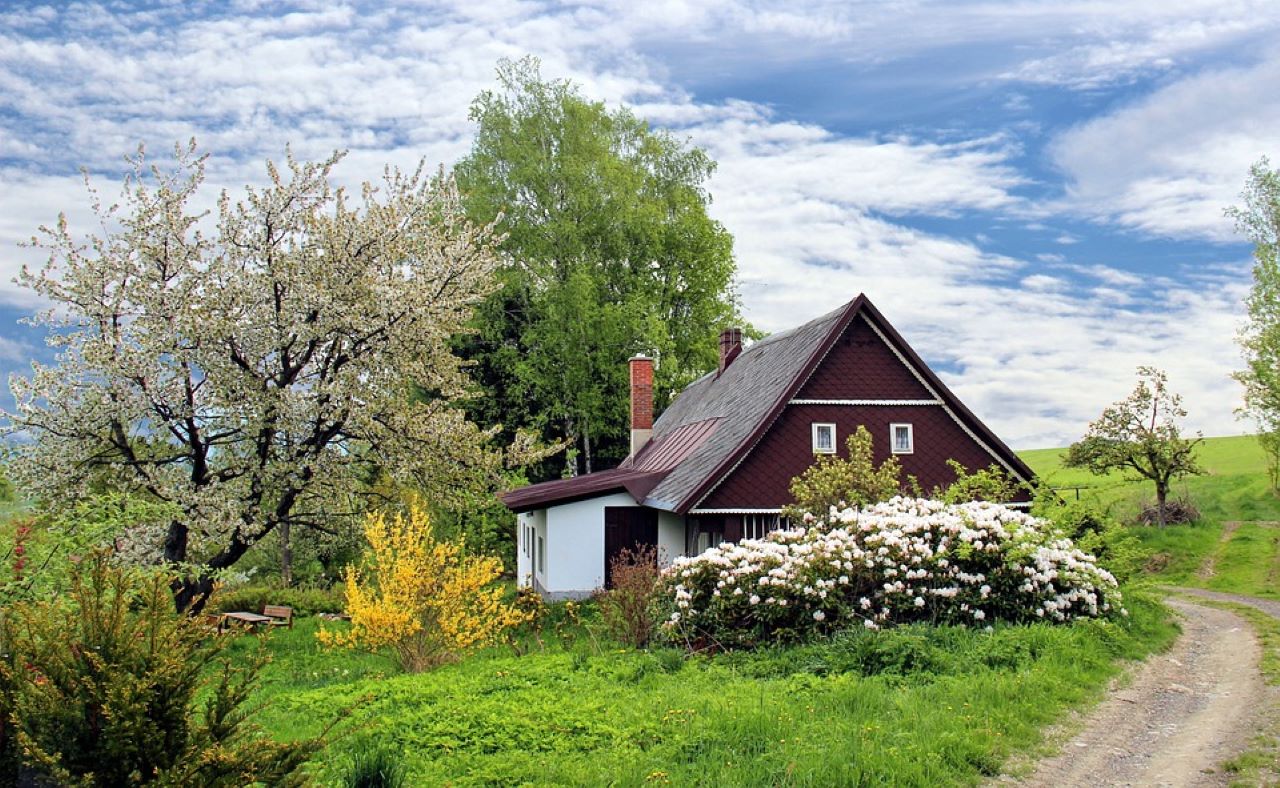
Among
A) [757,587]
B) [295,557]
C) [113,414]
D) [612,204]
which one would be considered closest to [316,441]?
[113,414]

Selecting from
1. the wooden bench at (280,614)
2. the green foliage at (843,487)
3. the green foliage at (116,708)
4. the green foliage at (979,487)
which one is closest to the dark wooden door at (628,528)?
the green foliage at (843,487)

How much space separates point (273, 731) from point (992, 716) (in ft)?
22.7

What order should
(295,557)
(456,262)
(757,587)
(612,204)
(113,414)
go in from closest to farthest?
(757,587) → (113,414) → (456,262) → (612,204) → (295,557)

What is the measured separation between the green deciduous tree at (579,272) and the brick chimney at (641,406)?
3.14 m

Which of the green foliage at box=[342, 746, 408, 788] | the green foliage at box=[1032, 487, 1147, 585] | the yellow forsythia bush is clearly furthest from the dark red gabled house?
the green foliage at box=[342, 746, 408, 788]

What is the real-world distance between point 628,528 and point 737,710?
1427 centimetres

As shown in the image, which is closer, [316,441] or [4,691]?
[4,691]

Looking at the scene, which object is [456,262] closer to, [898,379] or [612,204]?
[898,379]

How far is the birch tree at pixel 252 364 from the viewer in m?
17.4

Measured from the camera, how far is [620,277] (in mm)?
37562

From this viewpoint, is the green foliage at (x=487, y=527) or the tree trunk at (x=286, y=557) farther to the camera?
the tree trunk at (x=286, y=557)

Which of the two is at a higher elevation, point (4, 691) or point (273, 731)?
point (4, 691)

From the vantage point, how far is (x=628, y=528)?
77.5 ft

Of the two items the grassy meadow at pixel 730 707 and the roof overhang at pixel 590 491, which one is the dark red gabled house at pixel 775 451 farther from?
the grassy meadow at pixel 730 707
